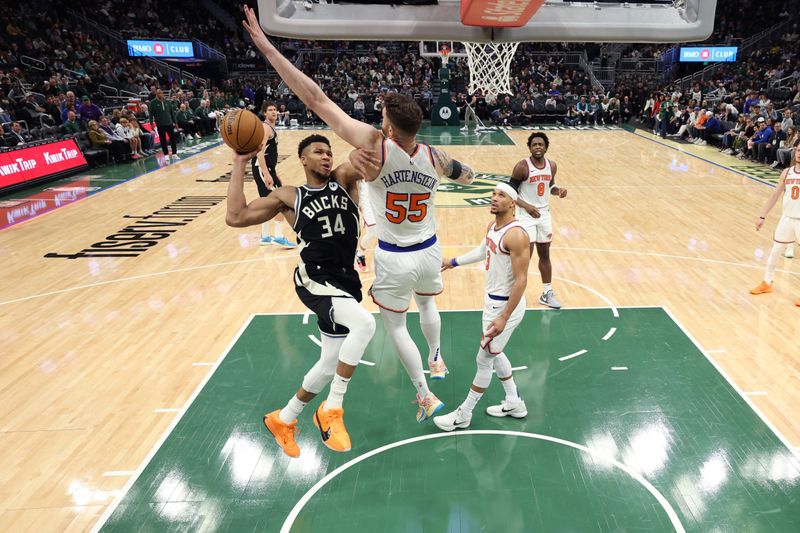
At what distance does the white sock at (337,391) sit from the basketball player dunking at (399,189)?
530 millimetres

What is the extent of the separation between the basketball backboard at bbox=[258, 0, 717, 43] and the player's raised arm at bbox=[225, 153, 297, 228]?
2280mm

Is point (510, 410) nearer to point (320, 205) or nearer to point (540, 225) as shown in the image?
point (320, 205)

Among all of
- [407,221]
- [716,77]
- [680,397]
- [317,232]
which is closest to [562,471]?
[680,397]

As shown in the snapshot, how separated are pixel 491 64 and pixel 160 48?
72.1 ft

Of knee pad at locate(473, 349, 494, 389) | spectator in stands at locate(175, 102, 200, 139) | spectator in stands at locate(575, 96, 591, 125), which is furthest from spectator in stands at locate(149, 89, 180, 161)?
spectator in stands at locate(575, 96, 591, 125)

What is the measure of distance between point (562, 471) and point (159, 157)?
17324 millimetres

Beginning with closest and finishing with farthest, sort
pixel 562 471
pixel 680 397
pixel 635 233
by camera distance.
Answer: pixel 562 471 < pixel 680 397 < pixel 635 233

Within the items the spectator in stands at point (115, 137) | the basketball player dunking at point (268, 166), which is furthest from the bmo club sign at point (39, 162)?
the basketball player dunking at point (268, 166)

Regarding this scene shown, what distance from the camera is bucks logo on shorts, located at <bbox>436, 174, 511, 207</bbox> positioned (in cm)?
1208

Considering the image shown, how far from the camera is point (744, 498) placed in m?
3.68

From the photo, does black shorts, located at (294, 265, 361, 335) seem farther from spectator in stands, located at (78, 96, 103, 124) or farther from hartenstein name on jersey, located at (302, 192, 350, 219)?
spectator in stands, located at (78, 96, 103, 124)

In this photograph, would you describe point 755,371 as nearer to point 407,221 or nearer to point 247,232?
point 407,221

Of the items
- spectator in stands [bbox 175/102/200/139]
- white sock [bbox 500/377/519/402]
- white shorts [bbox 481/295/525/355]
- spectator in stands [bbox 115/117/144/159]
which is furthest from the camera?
spectator in stands [bbox 175/102/200/139]

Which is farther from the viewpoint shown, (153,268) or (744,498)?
(153,268)
